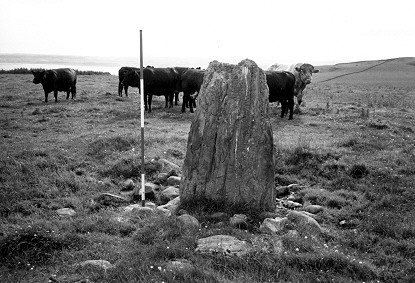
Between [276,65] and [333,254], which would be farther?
[276,65]

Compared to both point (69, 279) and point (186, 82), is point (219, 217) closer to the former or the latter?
point (69, 279)

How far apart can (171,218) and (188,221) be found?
0.33 meters

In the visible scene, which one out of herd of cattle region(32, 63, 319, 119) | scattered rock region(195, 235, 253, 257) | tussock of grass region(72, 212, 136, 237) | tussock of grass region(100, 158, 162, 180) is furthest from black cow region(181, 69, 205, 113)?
scattered rock region(195, 235, 253, 257)

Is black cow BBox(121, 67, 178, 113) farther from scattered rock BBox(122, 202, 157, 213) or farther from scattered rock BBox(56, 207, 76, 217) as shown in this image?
scattered rock BBox(56, 207, 76, 217)

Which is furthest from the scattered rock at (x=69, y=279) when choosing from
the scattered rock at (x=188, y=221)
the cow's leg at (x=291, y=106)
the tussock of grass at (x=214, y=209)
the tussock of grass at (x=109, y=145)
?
the cow's leg at (x=291, y=106)

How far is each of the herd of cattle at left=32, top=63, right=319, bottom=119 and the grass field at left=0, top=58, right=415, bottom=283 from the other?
8.15ft

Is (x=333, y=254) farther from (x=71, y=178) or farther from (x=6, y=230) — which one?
(x=71, y=178)

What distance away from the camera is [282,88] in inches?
822

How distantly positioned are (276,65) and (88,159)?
20096 mm

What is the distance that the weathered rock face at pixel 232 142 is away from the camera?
8.56 m

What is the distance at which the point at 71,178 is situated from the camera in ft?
34.4

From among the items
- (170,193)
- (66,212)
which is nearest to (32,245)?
(66,212)

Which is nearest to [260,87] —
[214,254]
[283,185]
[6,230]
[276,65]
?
[283,185]

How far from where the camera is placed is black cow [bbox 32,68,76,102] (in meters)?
27.3
